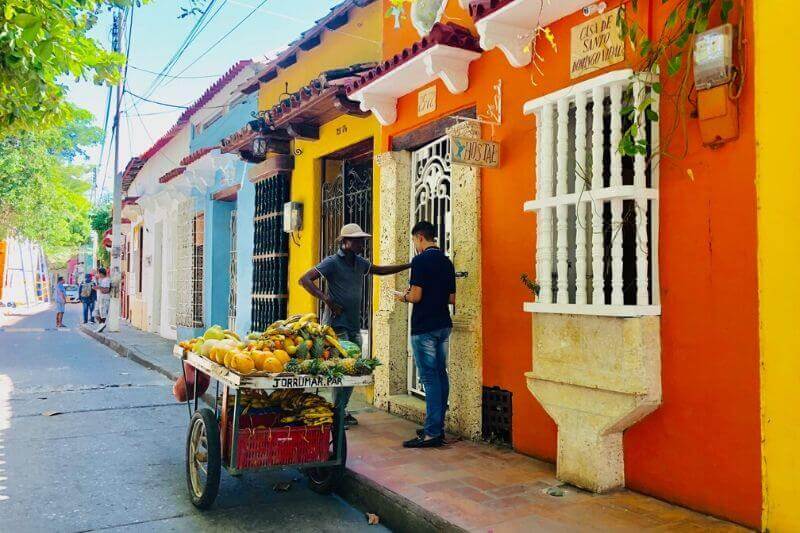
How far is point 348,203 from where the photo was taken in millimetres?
8250

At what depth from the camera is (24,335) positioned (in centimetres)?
1755

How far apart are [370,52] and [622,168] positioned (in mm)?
4657

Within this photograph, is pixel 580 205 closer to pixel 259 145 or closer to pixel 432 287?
pixel 432 287

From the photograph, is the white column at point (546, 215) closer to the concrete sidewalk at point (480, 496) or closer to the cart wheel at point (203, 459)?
the concrete sidewalk at point (480, 496)

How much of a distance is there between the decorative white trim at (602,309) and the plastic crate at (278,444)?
5.79ft

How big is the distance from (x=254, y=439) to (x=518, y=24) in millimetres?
3712

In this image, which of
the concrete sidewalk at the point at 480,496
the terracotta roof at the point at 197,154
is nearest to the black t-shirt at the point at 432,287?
the concrete sidewalk at the point at 480,496

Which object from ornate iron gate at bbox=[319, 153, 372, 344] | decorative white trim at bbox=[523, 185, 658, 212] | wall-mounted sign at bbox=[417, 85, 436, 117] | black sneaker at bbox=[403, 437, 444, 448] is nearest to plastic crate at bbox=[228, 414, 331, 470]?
black sneaker at bbox=[403, 437, 444, 448]

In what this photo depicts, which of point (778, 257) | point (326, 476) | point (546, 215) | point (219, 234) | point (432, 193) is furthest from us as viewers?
point (219, 234)

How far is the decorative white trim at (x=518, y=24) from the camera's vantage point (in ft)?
14.8

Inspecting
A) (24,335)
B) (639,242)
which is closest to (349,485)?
(639,242)

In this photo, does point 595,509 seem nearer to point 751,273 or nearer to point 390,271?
point 751,273

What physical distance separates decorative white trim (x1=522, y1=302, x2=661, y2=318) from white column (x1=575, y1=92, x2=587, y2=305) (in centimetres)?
6

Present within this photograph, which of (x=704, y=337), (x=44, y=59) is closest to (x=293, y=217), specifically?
(x=44, y=59)
